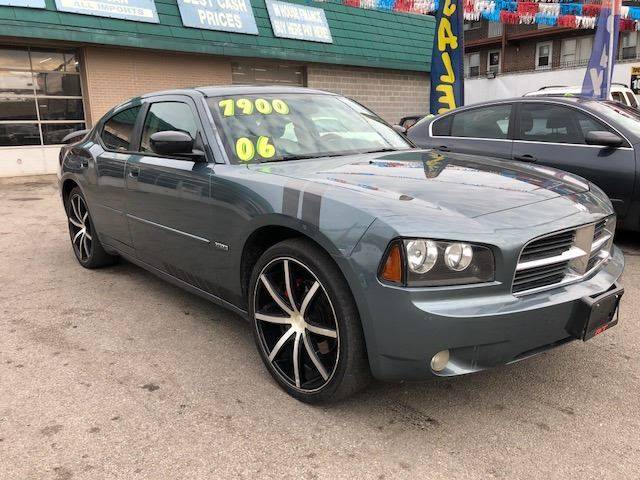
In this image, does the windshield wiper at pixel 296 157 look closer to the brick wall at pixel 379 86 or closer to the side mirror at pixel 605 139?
the side mirror at pixel 605 139

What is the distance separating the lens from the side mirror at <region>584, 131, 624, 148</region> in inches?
203

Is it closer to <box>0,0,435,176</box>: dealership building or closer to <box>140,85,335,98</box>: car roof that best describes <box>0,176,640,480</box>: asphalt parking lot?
<box>140,85,335,98</box>: car roof

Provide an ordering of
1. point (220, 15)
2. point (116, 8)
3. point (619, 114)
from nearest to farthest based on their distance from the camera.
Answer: point (619, 114) → point (116, 8) → point (220, 15)

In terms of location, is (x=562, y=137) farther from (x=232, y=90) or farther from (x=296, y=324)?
(x=296, y=324)

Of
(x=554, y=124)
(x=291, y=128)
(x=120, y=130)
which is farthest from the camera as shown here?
(x=554, y=124)

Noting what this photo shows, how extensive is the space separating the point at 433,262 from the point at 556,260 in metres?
0.64

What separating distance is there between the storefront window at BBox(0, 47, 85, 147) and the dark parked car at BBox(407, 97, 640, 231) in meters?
10.1

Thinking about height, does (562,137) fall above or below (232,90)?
below

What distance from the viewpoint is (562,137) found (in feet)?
18.4

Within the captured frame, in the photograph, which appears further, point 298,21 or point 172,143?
point 298,21

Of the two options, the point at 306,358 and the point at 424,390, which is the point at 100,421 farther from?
the point at 424,390

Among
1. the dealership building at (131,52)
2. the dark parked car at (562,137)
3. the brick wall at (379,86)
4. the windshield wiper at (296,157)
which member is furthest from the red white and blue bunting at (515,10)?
the windshield wiper at (296,157)

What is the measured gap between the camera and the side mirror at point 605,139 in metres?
5.16

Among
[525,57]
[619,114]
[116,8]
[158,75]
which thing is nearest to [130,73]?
[158,75]
